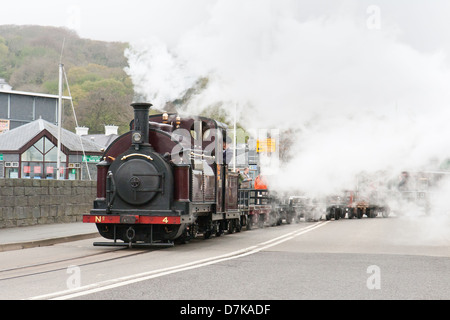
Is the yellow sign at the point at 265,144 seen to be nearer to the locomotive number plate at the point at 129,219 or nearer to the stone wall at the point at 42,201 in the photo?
the stone wall at the point at 42,201

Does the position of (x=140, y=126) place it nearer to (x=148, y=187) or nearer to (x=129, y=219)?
(x=148, y=187)

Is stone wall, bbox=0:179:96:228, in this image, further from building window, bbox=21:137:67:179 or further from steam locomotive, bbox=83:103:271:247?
building window, bbox=21:137:67:179

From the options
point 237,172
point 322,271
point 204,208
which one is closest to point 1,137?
point 237,172

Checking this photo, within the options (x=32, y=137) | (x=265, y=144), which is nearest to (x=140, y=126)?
(x=265, y=144)

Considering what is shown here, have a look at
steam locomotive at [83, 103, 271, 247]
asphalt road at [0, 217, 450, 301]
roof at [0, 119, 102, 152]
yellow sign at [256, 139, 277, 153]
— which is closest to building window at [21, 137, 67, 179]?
roof at [0, 119, 102, 152]

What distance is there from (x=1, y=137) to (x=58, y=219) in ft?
86.1

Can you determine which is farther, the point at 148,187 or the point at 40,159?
the point at 40,159

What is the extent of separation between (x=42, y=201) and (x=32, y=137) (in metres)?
25.6

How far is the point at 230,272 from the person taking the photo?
10805 millimetres

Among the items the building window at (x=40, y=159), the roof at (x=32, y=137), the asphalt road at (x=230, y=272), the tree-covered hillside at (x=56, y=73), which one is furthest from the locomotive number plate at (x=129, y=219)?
the tree-covered hillside at (x=56, y=73)

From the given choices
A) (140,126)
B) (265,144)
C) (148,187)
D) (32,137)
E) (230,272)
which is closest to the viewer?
(230,272)

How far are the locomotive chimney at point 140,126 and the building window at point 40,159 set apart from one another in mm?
31945

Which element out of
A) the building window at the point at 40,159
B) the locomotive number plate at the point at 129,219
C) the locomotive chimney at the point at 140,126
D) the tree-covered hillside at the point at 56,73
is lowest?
the locomotive number plate at the point at 129,219

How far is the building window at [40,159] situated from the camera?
4584cm
